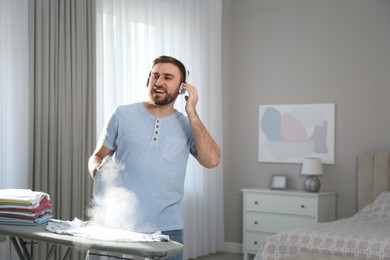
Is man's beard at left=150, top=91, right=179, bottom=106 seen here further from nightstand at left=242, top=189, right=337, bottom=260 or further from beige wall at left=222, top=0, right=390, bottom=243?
beige wall at left=222, top=0, right=390, bottom=243

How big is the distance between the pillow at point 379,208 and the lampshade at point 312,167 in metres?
0.53

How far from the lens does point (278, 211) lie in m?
5.58

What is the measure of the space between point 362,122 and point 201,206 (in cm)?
167

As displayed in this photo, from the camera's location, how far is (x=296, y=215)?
548cm

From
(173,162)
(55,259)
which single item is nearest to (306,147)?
(55,259)

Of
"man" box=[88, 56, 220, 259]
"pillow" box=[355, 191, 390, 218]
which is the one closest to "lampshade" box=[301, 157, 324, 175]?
"pillow" box=[355, 191, 390, 218]

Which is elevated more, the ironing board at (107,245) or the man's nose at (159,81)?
the man's nose at (159,81)

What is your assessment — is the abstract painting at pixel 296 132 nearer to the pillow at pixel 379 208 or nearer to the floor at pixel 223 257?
the pillow at pixel 379 208

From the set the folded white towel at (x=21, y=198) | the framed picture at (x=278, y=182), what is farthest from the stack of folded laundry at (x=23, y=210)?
the framed picture at (x=278, y=182)

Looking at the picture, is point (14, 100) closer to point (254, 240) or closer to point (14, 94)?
point (14, 94)

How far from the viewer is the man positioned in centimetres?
261

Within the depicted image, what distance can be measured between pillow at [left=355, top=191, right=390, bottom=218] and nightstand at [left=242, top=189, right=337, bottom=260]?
0.38 m

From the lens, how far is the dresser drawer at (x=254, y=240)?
567cm

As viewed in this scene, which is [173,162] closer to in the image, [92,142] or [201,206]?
[92,142]
